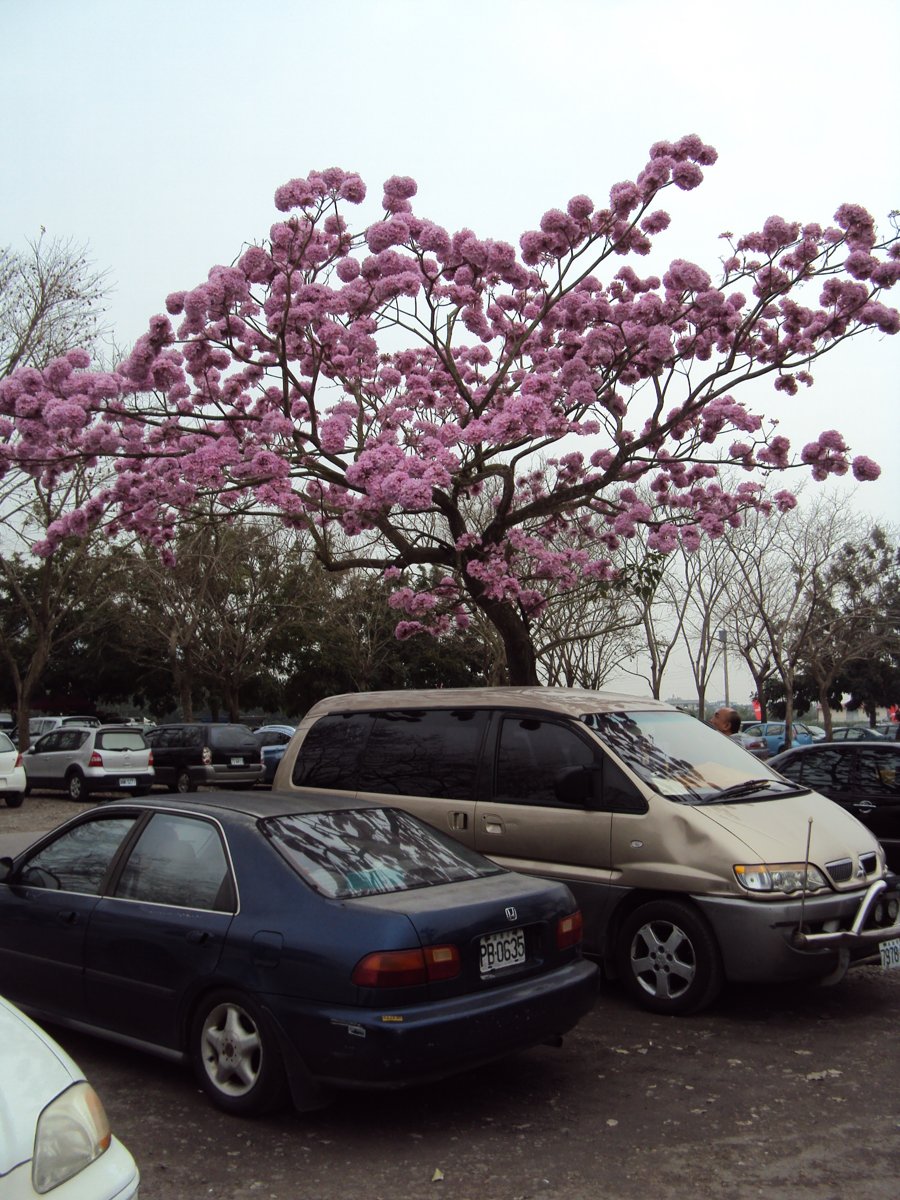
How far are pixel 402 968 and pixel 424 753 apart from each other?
3271 millimetres

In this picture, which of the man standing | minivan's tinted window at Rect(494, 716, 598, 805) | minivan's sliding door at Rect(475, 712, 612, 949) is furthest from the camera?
the man standing

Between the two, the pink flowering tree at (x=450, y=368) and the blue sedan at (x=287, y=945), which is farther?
the pink flowering tree at (x=450, y=368)

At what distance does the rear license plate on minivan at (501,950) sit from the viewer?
15.5 feet

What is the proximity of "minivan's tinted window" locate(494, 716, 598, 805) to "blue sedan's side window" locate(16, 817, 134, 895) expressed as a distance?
2.57 m

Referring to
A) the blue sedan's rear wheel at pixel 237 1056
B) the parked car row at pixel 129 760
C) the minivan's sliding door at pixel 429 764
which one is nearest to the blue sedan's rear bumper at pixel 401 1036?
the blue sedan's rear wheel at pixel 237 1056

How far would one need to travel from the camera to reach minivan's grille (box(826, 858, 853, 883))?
20.9ft

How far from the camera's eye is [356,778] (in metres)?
7.94

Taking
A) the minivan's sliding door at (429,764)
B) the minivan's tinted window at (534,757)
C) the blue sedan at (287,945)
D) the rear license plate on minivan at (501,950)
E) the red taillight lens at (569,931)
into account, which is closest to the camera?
the blue sedan at (287,945)

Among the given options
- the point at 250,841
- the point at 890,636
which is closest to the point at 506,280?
the point at 250,841

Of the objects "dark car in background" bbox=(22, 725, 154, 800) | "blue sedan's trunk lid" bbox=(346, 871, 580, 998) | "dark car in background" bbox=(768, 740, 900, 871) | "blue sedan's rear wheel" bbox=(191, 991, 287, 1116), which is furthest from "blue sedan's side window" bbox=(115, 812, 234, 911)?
"dark car in background" bbox=(22, 725, 154, 800)

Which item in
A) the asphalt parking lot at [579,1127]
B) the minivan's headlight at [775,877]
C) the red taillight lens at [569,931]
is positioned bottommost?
the asphalt parking lot at [579,1127]

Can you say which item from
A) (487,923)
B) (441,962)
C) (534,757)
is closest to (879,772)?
(534,757)

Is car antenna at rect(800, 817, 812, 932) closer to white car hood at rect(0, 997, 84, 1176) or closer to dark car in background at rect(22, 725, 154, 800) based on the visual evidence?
white car hood at rect(0, 997, 84, 1176)

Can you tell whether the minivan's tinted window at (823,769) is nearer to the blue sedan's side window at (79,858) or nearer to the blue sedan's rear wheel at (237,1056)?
the blue sedan's side window at (79,858)
